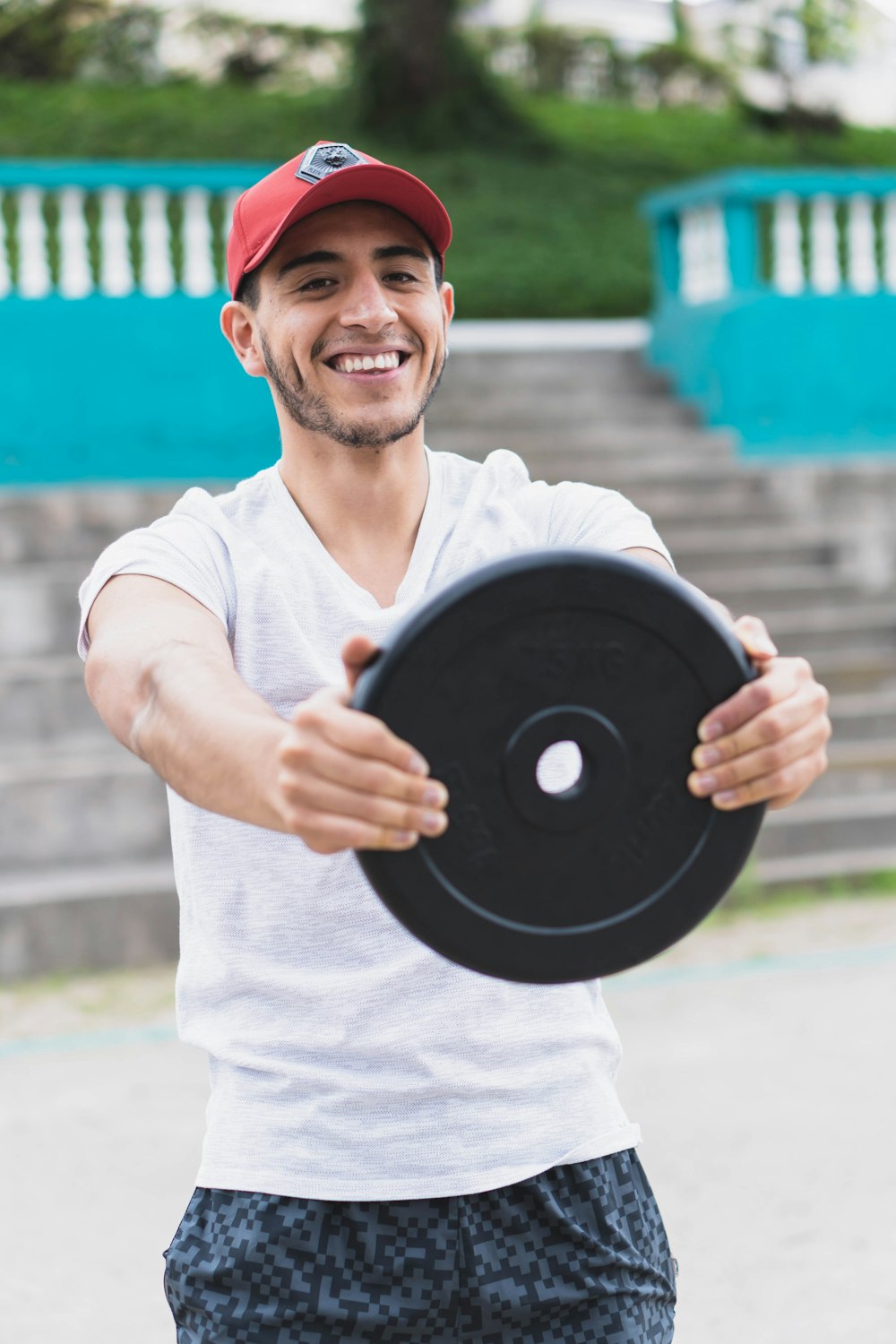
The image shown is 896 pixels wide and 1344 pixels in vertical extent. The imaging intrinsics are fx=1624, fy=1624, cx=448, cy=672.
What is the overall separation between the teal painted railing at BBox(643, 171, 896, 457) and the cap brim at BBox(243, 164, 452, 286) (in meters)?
6.13

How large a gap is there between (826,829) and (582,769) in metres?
4.44

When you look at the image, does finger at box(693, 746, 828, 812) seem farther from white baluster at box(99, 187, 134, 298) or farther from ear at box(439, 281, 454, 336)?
white baluster at box(99, 187, 134, 298)

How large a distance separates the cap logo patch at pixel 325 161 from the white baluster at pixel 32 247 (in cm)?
508

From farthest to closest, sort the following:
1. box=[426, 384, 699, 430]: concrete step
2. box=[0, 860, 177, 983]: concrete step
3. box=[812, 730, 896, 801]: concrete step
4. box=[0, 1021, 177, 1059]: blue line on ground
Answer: box=[426, 384, 699, 430]: concrete step → box=[812, 730, 896, 801]: concrete step → box=[0, 860, 177, 983]: concrete step → box=[0, 1021, 177, 1059]: blue line on ground

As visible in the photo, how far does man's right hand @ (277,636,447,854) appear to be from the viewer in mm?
1086

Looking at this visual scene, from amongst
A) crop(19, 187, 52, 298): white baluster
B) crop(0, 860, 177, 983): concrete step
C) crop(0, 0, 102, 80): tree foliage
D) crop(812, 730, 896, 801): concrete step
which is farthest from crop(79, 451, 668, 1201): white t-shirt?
crop(0, 0, 102, 80): tree foliage

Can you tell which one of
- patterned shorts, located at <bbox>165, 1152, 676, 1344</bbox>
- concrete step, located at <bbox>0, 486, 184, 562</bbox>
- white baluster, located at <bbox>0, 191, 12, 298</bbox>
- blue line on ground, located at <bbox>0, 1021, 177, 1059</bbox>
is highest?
patterned shorts, located at <bbox>165, 1152, 676, 1344</bbox>

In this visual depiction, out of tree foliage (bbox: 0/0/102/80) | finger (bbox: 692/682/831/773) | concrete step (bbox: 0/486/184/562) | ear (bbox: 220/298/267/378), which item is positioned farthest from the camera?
tree foliage (bbox: 0/0/102/80)

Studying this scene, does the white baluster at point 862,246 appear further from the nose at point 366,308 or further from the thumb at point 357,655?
the thumb at point 357,655

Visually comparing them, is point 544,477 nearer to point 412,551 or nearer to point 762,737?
point 412,551

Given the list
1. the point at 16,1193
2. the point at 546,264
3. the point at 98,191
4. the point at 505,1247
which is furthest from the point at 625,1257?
the point at 546,264

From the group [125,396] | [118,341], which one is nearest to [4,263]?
[118,341]

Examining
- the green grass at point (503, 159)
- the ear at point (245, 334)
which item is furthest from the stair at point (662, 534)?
the ear at point (245, 334)

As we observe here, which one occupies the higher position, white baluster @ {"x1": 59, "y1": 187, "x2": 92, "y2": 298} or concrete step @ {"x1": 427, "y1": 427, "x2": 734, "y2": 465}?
white baluster @ {"x1": 59, "y1": 187, "x2": 92, "y2": 298}
